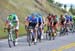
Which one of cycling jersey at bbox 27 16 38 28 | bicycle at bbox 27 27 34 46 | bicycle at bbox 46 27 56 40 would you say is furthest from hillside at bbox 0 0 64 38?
cycling jersey at bbox 27 16 38 28

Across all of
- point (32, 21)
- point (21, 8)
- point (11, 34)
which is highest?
point (21, 8)

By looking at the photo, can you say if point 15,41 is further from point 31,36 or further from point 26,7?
point 26,7

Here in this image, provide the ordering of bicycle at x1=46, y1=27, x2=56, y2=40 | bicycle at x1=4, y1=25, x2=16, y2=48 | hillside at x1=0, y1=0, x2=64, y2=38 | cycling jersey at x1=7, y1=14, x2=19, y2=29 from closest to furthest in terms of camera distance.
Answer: bicycle at x1=4, y1=25, x2=16, y2=48, cycling jersey at x1=7, y1=14, x2=19, y2=29, bicycle at x1=46, y1=27, x2=56, y2=40, hillside at x1=0, y1=0, x2=64, y2=38

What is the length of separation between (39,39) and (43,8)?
29772 millimetres

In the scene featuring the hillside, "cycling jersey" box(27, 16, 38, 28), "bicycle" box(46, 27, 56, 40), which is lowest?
"bicycle" box(46, 27, 56, 40)

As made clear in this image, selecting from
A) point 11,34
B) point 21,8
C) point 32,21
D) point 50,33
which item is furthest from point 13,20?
point 21,8

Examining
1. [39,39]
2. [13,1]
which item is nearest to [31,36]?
[39,39]

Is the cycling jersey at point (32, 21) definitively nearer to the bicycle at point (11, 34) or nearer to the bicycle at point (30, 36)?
the bicycle at point (30, 36)

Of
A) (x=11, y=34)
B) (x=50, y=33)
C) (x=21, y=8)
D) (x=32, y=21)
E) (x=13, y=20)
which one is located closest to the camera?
(x=11, y=34)

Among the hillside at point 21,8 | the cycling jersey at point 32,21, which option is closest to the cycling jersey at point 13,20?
the cycling jersey at point 32,21

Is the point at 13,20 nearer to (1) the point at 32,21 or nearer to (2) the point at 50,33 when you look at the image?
(1) the point at 32,21

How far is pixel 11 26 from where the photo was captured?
2206cm

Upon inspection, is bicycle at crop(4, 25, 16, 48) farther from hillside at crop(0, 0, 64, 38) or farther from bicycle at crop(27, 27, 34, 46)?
hillside at crop(0, 0, 64, 38)

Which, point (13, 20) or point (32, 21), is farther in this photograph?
point (32, 21)
